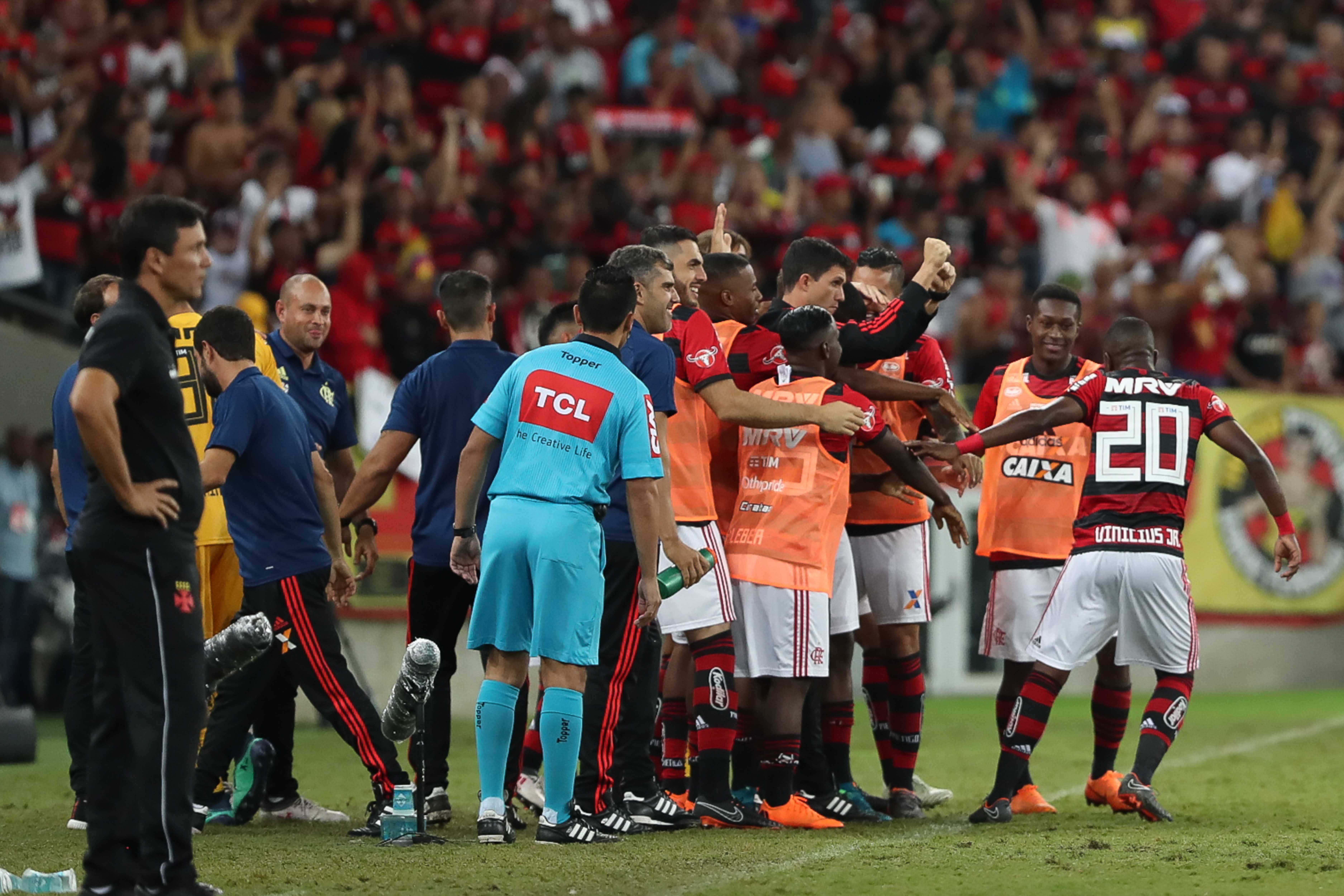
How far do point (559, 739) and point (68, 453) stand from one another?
2.57 m

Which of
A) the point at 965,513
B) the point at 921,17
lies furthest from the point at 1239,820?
the point at 921,17

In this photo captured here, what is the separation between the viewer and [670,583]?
6762 mm

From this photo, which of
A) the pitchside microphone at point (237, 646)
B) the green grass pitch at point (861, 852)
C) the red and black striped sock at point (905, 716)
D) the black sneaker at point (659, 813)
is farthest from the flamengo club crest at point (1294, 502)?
the pitchside microphone at point (237, 646)

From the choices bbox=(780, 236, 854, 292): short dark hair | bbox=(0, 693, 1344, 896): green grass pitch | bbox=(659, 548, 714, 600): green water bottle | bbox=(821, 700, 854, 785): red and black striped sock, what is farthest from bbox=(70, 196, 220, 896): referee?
bbox=(821, 700, 854, 785): red and black striped sock

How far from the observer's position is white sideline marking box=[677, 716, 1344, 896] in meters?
5.91

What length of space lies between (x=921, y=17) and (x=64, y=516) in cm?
1570

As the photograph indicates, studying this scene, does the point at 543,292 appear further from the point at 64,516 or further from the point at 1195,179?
the point at 1195,179

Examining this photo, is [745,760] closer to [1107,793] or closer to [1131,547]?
[1107,793]

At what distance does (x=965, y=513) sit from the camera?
14.6m

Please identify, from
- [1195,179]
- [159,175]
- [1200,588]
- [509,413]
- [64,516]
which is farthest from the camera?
[1195,179]

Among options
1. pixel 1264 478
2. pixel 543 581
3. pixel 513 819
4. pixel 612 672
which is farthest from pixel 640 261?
pixel 1264 478

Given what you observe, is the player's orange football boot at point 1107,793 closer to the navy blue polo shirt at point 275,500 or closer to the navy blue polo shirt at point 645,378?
the navy blue polo shirt at point 645,378

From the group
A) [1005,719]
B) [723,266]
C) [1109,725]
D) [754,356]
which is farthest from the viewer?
[1005,719]

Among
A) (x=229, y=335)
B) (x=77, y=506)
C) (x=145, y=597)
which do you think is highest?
(x=229, y=335)
